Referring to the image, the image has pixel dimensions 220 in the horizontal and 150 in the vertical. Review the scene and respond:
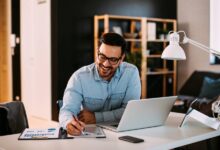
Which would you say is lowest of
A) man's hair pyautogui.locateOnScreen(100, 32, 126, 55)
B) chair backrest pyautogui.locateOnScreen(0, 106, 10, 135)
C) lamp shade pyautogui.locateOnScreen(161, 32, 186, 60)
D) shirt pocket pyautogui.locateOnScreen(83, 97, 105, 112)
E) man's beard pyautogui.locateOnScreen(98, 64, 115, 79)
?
chair backrest pyautogui.locateOnScreen(0, 106, 10, 135)

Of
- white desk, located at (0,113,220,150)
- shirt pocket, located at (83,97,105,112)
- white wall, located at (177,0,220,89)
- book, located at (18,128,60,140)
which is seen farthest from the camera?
white wall, located at (177,0,220,89)

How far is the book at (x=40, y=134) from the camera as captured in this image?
1.65 metres

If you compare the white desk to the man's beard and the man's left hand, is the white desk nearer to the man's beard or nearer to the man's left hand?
the man's left hand

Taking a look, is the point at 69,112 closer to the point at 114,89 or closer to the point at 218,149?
the point at 114,89

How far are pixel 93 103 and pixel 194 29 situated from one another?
4.69m

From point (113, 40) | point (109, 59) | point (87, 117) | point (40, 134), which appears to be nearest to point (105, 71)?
point (109, 59)

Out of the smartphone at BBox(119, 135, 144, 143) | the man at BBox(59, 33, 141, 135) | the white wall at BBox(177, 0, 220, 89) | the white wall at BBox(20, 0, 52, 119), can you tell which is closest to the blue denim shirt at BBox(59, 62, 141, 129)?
the man at BBox(59, 33, 141, 135)

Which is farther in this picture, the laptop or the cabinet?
the cabinet

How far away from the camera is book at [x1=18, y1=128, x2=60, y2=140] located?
5.43 feet

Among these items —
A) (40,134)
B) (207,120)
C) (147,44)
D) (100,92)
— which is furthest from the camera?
(147,44)

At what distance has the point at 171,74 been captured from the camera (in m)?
6.69

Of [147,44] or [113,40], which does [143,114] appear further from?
[147,44]

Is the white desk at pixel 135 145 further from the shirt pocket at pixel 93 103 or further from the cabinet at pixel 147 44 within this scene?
the cabinet at pixel 147 44

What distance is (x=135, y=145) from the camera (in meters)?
1.54
